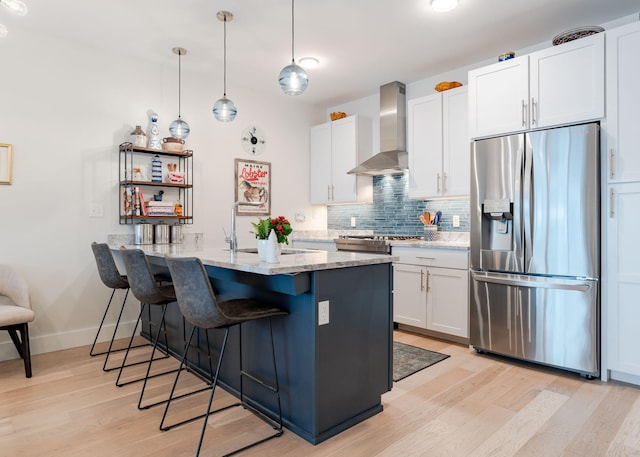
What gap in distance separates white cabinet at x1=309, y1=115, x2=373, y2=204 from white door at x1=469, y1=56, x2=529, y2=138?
1.75 meters

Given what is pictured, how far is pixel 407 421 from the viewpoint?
2.23m

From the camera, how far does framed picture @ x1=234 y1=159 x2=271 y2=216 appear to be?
186 inches

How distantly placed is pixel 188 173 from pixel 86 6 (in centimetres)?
170

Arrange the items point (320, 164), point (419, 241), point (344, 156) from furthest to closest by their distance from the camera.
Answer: point (320, 164)
point (344, 156)
point (419, 241)

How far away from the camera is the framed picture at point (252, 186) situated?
15.5ft

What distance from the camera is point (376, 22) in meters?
3.25

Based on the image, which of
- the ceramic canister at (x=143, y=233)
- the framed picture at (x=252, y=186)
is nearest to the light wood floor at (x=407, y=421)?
the ceramic canister at (x=143, y=233)

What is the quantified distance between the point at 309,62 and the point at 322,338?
2.97 m

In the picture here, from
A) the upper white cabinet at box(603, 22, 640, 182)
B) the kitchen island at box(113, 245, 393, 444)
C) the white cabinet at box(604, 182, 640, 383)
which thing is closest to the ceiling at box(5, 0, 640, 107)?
the upper white cabinet at box(603, 22, 640, 182)

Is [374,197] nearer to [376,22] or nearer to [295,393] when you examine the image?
[376,22]

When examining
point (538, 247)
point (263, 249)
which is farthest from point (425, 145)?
point (263, 249)

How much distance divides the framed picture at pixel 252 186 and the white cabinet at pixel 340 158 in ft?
2.38

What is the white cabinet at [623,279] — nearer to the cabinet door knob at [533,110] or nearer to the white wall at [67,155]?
the cabinet door knob at [533,110]

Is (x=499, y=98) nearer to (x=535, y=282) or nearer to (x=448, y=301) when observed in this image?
(x=535, y=282)
